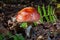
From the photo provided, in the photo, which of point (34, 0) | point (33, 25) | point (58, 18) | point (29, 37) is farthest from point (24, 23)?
point (34, 0)

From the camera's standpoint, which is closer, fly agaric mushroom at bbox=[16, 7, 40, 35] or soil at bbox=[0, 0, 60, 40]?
soil at bbox=[0, 0, 60, 40]

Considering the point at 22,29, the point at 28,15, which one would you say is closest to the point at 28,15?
the point at 28,15

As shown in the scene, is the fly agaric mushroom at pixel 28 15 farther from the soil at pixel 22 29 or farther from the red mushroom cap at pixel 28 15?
the soil at pixel 22 29

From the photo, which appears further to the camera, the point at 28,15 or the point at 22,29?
the point at 28,15

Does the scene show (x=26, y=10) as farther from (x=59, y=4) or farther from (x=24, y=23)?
(x=59, y=4)

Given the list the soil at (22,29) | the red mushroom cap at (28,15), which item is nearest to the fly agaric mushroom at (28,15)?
the red mushroom cap at (28,15)

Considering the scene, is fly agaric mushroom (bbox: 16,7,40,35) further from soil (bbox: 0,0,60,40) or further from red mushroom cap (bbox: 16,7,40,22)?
soil (bbox: 0,0,60,40)

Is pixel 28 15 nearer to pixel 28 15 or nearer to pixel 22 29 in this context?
pixel 28 15

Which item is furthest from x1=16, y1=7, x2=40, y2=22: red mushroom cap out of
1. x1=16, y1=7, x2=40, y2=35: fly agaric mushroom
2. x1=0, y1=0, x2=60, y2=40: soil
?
x1=0, y1=0, x2=60, y2=40: soil
